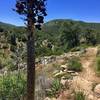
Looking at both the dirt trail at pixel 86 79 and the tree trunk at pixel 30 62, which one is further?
the dirt trail at pixel 86 79

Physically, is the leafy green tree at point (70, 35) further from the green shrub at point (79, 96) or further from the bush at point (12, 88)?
the bush at point (12, 88)

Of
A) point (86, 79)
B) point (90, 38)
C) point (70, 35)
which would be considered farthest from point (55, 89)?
point (90, 38)

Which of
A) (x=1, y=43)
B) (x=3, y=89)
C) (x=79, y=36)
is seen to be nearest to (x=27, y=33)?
(x=3, y=89)

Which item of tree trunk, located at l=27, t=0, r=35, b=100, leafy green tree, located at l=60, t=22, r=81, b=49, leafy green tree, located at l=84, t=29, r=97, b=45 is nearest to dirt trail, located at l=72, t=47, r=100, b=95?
tree trunk, located at l=27, t=0, r=35, b=100

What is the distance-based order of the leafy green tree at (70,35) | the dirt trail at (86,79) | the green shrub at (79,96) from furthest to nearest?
the leafy green tree at (70,35), the dirt trail at (86,79), the green shrub at (79,96)

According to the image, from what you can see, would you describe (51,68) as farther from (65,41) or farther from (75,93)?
(65,41)

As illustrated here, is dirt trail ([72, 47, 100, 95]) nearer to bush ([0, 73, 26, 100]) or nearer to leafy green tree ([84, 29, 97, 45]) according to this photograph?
bush ([0, 73, 26, 100])

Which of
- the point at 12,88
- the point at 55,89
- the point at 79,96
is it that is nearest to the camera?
the point at 12,88

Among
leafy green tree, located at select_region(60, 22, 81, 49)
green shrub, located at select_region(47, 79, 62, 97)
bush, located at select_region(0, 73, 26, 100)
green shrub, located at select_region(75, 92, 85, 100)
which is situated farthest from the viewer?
leafy green tree, located at select_region(60, 22, 81, 49)

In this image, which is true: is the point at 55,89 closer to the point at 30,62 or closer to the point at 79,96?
the point at 79,96

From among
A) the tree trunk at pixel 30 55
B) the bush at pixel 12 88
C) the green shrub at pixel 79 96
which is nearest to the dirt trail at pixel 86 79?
the green shrub at pixel 79 96

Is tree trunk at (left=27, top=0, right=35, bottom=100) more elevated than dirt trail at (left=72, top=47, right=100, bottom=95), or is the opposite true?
tree trunk at (left=27, top=0, right=35, bottom=100)

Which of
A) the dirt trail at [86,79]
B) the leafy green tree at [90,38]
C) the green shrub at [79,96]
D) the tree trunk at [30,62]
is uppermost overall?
the leafy green tree at [90,38]

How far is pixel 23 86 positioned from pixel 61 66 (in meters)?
6.31
